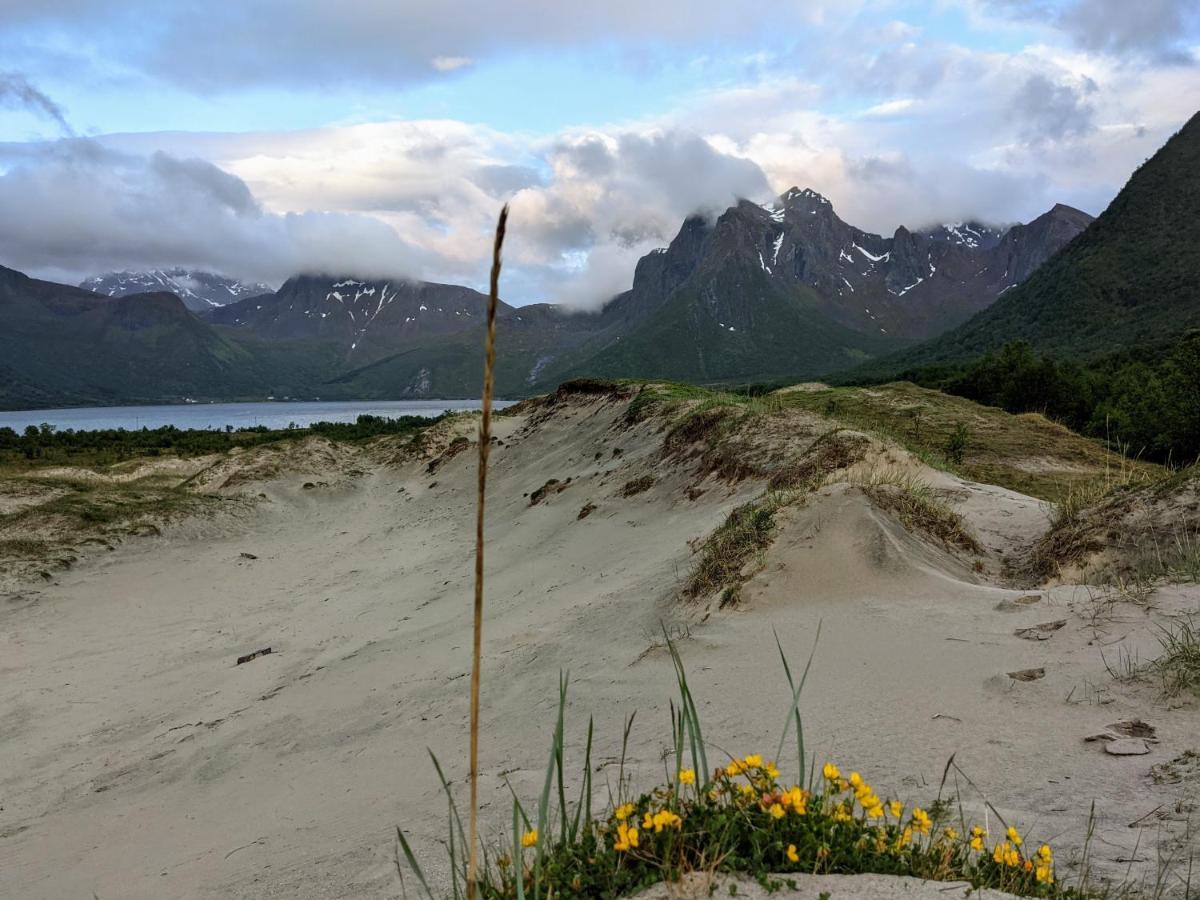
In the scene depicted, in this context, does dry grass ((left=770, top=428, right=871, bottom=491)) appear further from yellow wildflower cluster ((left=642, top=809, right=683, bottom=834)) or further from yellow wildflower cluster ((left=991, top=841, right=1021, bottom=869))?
yellow wildflower cluster ((left=642, top=809, right=683, bottom=834))

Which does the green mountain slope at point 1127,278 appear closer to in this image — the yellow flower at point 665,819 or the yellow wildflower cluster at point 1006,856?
the yellow wildflower cluster at point 1006,856

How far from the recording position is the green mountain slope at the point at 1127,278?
92.4 m

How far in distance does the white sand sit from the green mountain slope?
326ft

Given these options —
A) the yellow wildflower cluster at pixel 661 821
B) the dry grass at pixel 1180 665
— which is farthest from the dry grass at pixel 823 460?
the yellow wildflower cluster at pixel 661 821

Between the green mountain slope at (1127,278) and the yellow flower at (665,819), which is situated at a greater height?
the green mountain slope at (1127,278)

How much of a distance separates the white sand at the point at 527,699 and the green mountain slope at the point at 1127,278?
99.3m

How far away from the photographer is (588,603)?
404 inches

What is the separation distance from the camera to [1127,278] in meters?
102

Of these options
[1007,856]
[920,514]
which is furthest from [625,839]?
[920,514]

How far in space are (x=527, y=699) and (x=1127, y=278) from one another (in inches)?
5089

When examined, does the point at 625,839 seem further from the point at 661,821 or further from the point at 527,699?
the point at 527,699

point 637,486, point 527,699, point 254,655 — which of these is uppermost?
point 637,486

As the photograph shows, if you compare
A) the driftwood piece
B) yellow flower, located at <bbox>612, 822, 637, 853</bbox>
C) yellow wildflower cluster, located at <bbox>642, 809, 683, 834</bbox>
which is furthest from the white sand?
yellow flower, located at <bbox>612, 822, 637, 853</bbox>

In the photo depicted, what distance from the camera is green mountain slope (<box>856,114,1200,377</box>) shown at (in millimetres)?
92438
